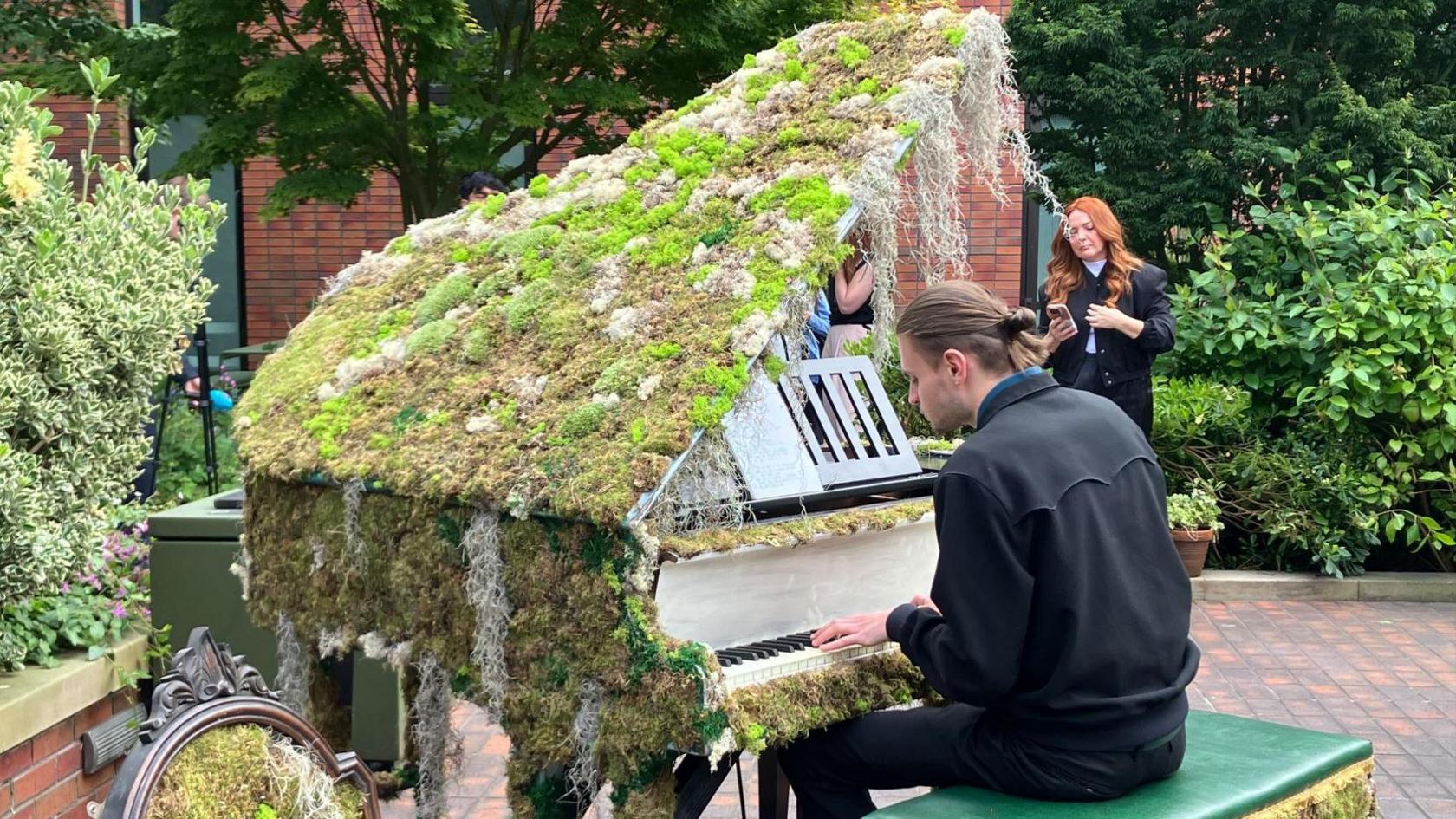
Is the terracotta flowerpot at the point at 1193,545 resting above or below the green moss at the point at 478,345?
below

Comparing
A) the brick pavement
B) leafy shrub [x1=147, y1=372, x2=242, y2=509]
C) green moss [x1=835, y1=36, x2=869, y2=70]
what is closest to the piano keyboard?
green moss [x1=835, y1=36, x2=869, y2=70]

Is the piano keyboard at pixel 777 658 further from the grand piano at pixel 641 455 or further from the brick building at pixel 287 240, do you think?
the brick building at pixel 287 240

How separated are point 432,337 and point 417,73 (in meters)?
Result: 5.76

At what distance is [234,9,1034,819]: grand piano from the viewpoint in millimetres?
2859

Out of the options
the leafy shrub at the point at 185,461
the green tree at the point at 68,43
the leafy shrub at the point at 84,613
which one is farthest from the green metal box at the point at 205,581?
the green tree at the point at 68,43

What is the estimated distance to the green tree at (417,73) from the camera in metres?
8.34

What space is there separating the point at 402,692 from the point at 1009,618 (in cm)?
260

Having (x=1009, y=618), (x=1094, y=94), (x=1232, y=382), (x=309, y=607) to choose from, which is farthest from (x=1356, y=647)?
(x=309, y=607)

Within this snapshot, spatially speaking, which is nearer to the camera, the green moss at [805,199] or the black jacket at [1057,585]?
the black jacket at [1057,585]

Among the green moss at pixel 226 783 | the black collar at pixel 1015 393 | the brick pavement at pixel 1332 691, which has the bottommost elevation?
the brick pavement at pixel 1332 691

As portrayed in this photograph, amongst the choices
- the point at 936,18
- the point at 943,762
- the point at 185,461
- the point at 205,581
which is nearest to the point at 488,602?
the point at 943,762

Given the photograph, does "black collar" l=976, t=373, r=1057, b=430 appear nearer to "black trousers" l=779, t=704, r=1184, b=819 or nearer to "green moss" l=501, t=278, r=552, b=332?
"black trousers" l=779, t=704, r=1184, b=819

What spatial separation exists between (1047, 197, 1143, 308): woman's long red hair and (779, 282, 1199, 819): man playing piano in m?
3.83

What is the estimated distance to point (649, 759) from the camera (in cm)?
288
